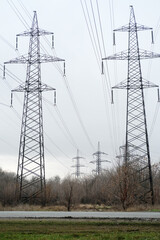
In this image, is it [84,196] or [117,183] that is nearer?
[117,183]

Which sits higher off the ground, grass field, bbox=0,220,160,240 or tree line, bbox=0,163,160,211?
tree line, bbox=0,163,160,211

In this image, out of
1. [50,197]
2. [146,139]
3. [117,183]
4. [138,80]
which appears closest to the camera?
[146,139]

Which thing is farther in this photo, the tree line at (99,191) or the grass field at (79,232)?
the tree line at (99,191)

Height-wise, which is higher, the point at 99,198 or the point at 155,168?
the point at 155,168

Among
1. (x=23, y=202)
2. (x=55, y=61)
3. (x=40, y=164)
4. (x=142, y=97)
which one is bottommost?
(x=23, y=202)

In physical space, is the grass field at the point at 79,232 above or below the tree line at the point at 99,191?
below

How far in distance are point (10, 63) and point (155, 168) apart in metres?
29.2

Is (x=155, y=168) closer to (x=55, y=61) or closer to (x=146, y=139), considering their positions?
(x=146, y=139)

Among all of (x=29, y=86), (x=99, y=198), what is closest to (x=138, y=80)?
(x=29, y=86)

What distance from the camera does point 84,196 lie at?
5625cm

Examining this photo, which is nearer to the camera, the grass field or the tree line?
the grass field

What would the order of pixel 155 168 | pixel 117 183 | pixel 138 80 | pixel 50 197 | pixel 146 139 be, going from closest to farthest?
pixel 146 139
pixel 138 80
pixel 117 183
pixel 50 197
pixel 155 168

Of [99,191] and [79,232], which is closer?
[79,232]

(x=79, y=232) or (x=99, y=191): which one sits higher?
(x=99, y=191)
